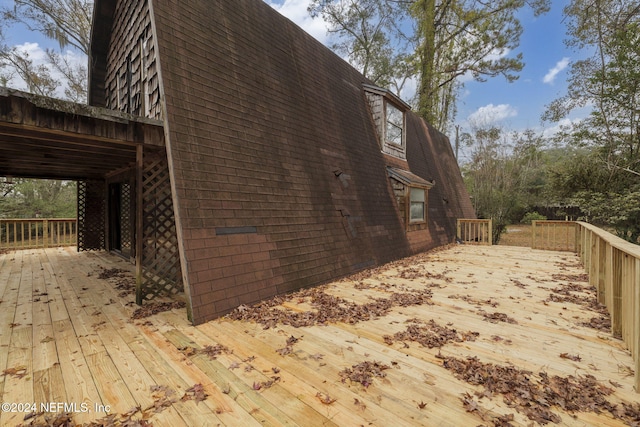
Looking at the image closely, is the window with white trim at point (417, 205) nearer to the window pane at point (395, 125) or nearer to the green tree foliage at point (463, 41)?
the window pane at point (395, 125)

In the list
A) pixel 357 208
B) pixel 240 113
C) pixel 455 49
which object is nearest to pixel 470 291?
pixel 357 208

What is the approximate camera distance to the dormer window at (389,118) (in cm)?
935

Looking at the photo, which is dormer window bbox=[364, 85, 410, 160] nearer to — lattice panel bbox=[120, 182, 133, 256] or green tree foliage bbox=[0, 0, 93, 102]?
lattice panel bbox=[120, 182, 133, 256]

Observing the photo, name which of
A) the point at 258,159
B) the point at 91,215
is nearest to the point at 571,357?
the point at 258,159

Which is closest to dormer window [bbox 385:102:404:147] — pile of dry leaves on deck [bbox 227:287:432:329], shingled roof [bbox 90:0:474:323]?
shingled roof [bbox 90:0:474:323]

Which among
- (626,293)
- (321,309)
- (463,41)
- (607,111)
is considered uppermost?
(463,41)

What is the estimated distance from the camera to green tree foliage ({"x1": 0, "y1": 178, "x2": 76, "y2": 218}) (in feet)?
44.7

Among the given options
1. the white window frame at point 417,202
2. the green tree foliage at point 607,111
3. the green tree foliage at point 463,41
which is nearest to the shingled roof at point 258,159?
the white window frame at point 417,202

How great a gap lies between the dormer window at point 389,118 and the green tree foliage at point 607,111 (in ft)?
26.0

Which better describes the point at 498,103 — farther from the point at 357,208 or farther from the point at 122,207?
the point at 122,207

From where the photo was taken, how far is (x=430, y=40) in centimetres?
1577

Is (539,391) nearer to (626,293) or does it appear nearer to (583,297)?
(626,293)

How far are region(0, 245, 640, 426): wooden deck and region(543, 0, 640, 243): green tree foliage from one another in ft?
28.1

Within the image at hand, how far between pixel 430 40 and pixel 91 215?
1830 centimetres
